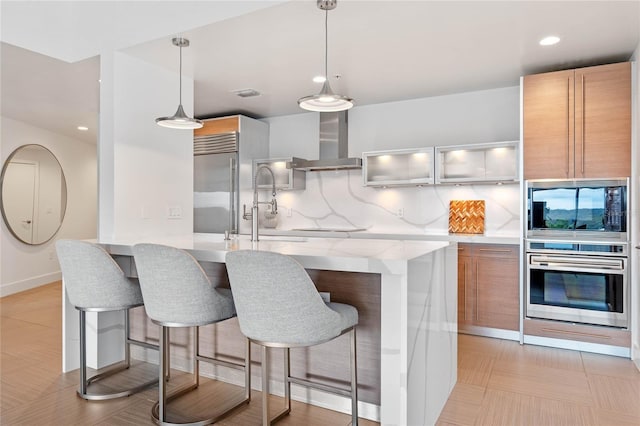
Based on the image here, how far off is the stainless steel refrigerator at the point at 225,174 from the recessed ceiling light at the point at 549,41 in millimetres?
3401

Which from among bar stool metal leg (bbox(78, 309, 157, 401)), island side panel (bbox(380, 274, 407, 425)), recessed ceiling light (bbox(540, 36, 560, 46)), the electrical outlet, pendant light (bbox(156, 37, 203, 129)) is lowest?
bar stool metal leg (bbox(78, 309, 157, 401))

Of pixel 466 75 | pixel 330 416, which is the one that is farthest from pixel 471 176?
pixel 330 416

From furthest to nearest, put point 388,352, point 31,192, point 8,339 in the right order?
point 31,192 < point 8,339 < point 388,352

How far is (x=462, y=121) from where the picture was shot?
181 inches

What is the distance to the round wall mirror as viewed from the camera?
572 centimetres

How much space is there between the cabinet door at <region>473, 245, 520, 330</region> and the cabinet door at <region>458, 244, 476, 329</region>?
44mm

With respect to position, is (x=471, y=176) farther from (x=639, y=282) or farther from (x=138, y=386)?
(x=138, y=386)

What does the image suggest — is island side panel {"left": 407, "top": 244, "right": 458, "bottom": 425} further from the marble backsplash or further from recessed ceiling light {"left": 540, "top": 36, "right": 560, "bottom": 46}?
the marble backsplash

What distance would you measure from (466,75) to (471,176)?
996mm

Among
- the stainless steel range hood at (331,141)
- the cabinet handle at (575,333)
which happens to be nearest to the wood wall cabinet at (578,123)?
the cabinet handle at (575,333)

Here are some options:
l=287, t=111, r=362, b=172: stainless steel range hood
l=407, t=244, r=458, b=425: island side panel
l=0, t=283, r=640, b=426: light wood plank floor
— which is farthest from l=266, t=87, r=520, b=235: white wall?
l=407, t=244, r=458, b=425: island side panel

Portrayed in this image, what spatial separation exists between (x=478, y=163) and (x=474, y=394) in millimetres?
2416

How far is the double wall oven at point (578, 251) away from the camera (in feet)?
10.9

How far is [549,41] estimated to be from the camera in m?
3.10
